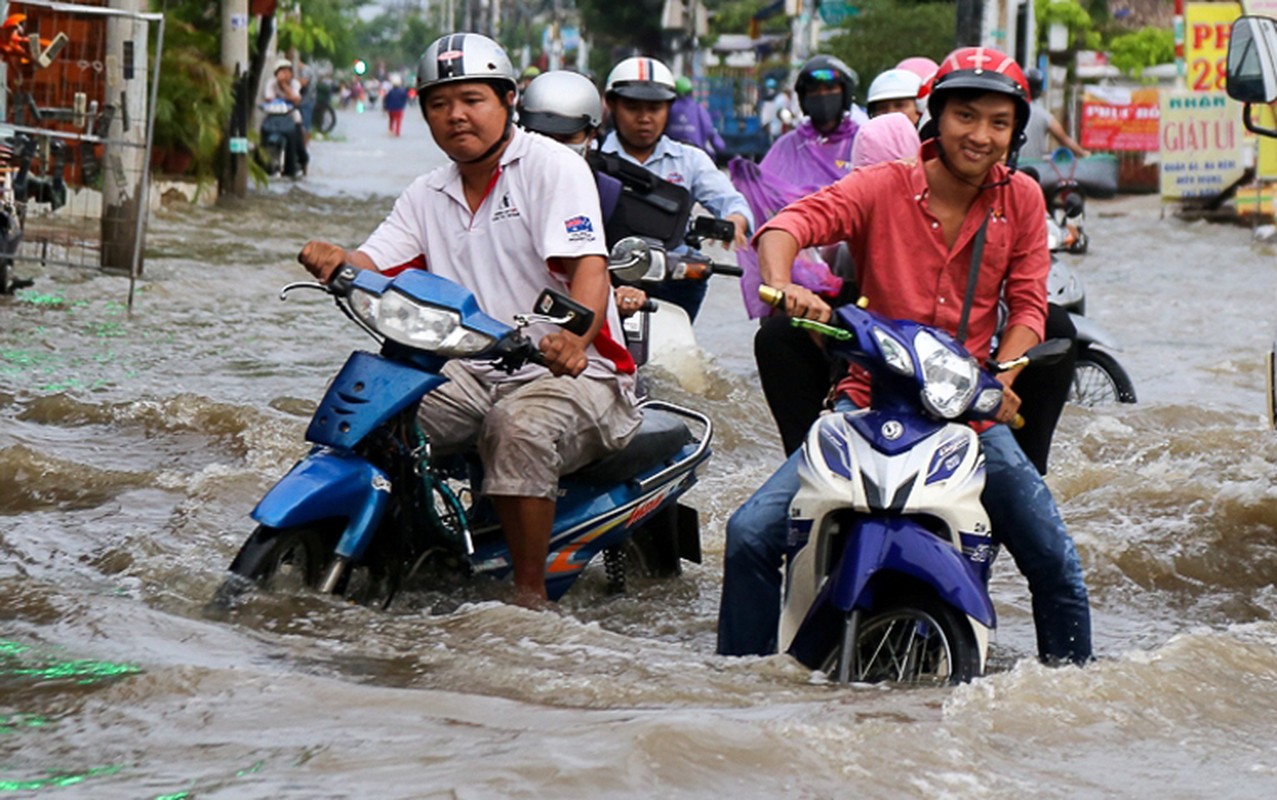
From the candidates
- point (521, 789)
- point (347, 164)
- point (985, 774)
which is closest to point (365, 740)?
point (521, 789)

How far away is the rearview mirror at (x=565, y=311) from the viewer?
16.0 ft

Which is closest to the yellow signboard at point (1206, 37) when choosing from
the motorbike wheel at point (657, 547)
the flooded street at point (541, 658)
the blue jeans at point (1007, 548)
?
the flooded street at point (541, 658)

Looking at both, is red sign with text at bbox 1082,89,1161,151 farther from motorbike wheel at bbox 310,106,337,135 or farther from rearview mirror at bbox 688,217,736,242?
rearview mirror at bbox 688,217,736,242

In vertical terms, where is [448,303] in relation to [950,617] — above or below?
above

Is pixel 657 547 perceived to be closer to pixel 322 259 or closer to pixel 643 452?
pixel 643 452

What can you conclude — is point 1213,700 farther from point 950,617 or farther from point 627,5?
point 627,5

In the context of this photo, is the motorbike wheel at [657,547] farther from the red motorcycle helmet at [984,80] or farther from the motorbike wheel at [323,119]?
the motorbike wheel at [323,119]

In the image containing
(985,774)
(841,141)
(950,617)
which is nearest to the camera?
(985,774)

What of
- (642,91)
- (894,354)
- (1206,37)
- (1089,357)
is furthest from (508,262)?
(1206,37)

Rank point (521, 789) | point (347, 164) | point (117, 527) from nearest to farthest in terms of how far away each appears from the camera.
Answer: point (521, 789) < point (117, 527) < point (347, 164)

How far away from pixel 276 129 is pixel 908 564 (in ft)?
81.1

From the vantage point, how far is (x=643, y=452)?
578cm

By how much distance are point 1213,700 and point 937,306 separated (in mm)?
1094

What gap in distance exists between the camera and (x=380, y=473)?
4938 mm
